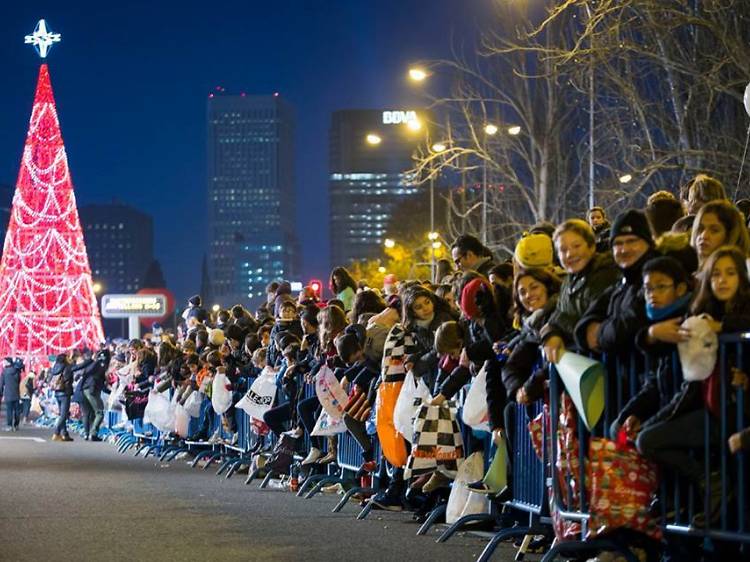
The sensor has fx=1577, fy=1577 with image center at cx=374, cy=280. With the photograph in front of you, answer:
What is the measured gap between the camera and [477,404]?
1112 cm

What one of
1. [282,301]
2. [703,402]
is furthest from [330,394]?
[703,402]

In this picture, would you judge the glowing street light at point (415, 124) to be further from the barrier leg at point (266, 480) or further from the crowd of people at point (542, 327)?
the barrier leg at point (266, 480)

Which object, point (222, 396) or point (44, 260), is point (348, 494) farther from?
point (44, 260)

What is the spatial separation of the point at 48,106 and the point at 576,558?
161 feet

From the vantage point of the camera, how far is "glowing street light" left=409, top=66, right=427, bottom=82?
32.1 meters

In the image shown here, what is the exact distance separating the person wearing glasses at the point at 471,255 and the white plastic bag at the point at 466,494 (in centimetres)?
205

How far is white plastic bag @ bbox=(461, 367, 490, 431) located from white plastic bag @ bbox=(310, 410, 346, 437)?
3938 millimetres

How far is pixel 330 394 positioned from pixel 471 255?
106 inches

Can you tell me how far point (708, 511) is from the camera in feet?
25.2

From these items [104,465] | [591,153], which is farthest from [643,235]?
[591,153]

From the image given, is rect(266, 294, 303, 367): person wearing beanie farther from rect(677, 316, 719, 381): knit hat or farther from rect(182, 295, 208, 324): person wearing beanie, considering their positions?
rect(677, 316, 719, 381): knit hat

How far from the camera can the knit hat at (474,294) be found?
37.3ft

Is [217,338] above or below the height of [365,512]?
above

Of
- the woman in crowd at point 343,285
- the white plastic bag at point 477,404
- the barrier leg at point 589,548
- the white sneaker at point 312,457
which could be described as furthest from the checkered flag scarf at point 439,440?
the woman in crowd at point 343,285
